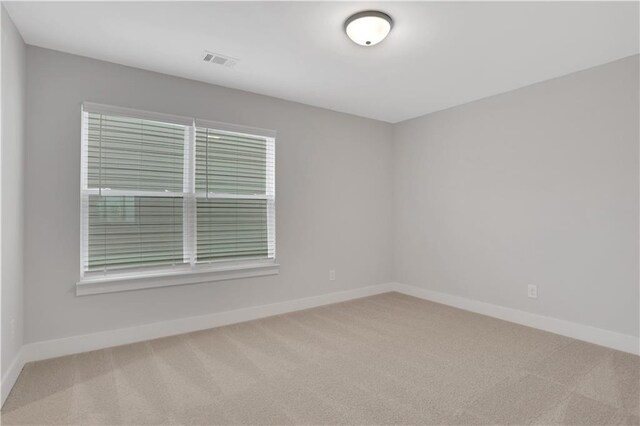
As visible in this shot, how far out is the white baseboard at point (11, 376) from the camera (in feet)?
7.11

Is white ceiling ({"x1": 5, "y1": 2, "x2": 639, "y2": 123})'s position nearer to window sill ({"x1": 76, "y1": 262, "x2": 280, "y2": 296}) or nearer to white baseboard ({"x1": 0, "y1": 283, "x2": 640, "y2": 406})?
window sill ({"x1": 76, "y1": 262, "x2": 280, "y2": 296})

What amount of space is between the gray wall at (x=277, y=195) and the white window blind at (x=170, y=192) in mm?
119

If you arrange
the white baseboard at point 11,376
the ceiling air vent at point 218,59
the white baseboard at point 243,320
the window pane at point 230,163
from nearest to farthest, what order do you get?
the white baseboard at point 11,376
the white baseboard at point 243,320
the ceiling air vent at point 218,59
the window pane at point 230,163

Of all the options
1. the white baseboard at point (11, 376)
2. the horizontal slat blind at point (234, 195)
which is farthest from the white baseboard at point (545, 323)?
the white baseboard at point (11, 376)

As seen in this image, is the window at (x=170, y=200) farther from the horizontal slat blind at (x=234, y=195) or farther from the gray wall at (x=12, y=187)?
the gray wall at (x=12, y=187)

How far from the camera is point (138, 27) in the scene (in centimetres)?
254

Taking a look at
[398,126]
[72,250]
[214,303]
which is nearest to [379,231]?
[398,126]

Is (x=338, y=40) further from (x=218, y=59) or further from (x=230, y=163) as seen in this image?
(x=230, y=163)

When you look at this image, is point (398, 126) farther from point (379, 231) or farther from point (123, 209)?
point (123, 209)

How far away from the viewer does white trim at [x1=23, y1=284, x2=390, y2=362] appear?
9.25 ft

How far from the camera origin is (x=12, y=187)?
2422 millimetres

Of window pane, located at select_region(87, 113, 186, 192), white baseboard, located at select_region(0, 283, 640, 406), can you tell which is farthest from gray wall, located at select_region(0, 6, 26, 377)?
window pane, located at select_region(87, 113, 186, 192)

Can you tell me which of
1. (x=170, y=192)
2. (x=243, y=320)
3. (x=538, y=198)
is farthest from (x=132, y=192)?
(x=538, y=198)

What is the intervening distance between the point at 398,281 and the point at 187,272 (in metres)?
3.07
